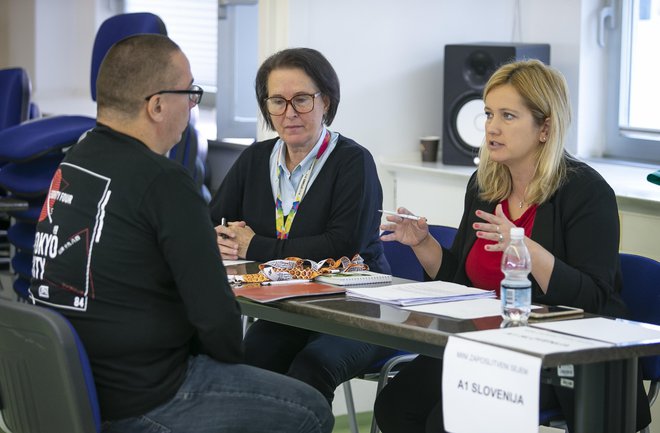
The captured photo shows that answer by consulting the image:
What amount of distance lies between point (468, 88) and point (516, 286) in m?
2.31

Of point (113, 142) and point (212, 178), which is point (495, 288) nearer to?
point (113, 142)

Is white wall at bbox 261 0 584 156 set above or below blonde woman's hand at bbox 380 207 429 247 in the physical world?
above

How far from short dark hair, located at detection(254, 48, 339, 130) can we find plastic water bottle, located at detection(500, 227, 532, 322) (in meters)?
1.06

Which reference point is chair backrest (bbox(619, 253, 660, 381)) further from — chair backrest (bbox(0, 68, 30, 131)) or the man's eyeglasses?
chair backrest (bbox(0, 68, 30, 131))

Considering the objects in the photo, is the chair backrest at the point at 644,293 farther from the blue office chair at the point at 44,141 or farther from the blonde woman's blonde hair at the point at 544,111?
the blue office chair at the point at 44,141

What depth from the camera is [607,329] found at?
202 centimetres

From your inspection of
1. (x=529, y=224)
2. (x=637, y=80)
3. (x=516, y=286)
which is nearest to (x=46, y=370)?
(x=516, y=286)

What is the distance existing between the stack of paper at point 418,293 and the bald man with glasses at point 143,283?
31 centimetres

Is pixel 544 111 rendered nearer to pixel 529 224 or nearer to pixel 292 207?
pixel 529 224

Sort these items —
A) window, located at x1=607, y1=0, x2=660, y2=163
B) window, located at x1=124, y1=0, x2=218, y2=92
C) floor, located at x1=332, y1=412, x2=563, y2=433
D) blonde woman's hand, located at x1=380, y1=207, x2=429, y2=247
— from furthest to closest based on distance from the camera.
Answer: window, located at x1=124, y1=0, x2=218, y2=92
window, located at x1=607, y1=0, x2=660, y2=163
floor, located at x1=332, y1=412, x2=563, y2=433
blonde woman's hand, located at x1=380, y1=207, x2=429, y2=247

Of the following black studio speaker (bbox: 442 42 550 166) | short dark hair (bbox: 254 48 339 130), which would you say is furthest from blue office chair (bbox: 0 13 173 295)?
black studio speaker (bbox: 442 42 550 166)

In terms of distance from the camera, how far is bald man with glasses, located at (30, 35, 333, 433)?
2027 mm

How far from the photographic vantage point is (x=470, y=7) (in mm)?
4551

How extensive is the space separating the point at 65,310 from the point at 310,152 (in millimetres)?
1140
